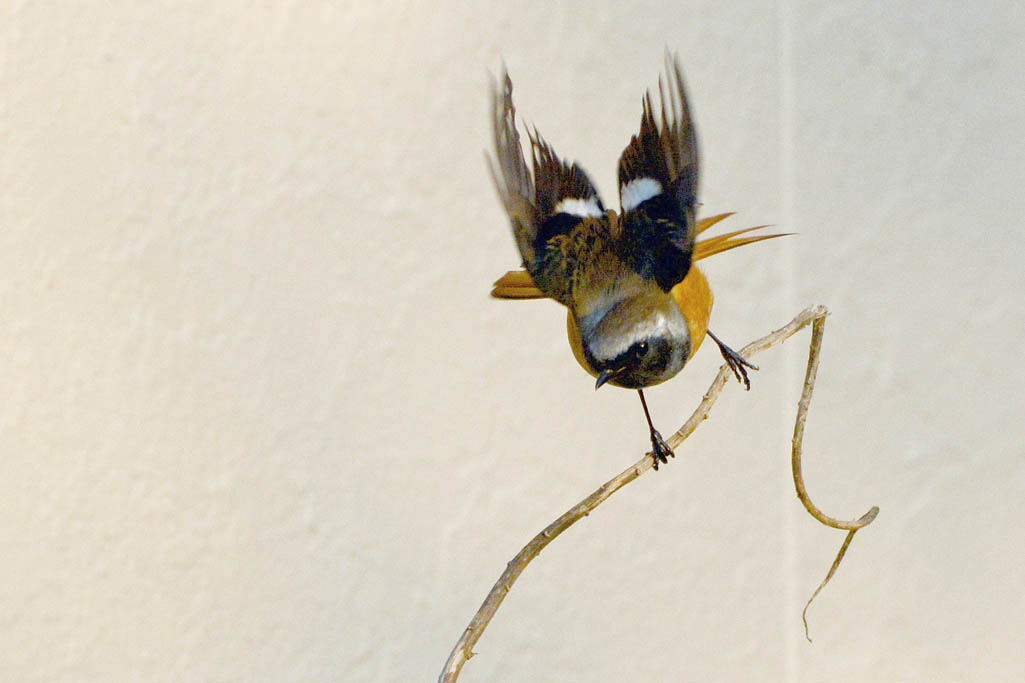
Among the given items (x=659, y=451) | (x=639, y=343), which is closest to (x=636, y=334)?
(x=639, y=343)

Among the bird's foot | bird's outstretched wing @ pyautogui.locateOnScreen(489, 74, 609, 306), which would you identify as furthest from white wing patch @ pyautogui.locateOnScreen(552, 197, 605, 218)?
the bird's foot

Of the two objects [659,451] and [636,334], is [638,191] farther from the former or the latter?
[659,451]

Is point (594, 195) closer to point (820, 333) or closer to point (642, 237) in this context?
point (642, 237)

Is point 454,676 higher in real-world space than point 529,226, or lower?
lower

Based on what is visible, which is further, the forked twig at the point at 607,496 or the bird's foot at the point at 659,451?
the bird's foot at the point at 659,451

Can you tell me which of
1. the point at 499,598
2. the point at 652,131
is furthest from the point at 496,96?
the point at 499,598

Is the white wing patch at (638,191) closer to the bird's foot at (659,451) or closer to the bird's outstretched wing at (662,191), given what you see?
the bird's outstretched wing at (662,191)

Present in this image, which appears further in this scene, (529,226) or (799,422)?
(799,422)

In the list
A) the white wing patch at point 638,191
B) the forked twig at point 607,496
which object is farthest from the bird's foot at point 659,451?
the white wing patch at point 638,191
